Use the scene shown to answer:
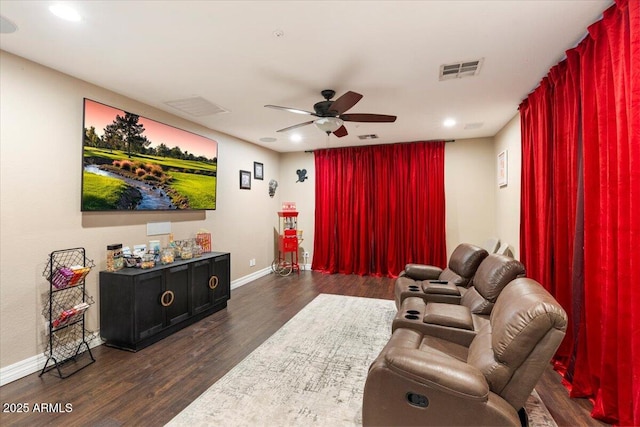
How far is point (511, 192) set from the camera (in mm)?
4309

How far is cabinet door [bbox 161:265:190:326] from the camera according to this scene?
3307 millimetres

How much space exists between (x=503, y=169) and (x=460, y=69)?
2579mm

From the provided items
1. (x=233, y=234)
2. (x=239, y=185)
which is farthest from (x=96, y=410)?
(x=239, y=185)

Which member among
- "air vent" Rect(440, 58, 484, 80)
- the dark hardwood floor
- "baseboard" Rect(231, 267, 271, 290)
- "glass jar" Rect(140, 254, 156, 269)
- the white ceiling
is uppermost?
"air vent" Rect(440, 58, 484, 80)

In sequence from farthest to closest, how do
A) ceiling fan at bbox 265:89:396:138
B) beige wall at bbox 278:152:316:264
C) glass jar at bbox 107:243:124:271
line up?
1. beige wall at bbox 278:152:316:264
2. glass jar at bbox 107:243:124:271
3. ceiling fan at bbox 265:89:396:138

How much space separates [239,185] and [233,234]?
0.93 metres

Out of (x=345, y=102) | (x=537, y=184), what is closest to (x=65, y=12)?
(x=345, y=102)

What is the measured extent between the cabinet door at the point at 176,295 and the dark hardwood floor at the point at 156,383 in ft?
0.64

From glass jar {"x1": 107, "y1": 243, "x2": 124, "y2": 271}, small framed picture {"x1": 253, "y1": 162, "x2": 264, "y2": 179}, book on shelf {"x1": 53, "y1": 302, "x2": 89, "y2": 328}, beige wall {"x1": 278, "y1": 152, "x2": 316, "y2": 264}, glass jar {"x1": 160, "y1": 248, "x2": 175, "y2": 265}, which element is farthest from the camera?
beige wall {"x1": 278, "y1": 152, "x2": 316, "y2": 264}

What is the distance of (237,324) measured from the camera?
11.9 ft

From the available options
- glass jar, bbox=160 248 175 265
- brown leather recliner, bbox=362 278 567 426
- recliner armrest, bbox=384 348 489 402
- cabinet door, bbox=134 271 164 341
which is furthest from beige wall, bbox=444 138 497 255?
cabinet door, bbox=134 271 164 341

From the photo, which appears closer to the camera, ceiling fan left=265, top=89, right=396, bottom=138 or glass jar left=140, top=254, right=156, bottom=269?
ceiling fan left=265, top=89, right=396, bottom=138

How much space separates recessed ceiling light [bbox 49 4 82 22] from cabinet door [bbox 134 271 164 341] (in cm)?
221

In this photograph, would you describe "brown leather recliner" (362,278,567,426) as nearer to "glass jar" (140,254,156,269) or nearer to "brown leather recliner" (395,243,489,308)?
"brown leather recliner" (395,243,489,308)
